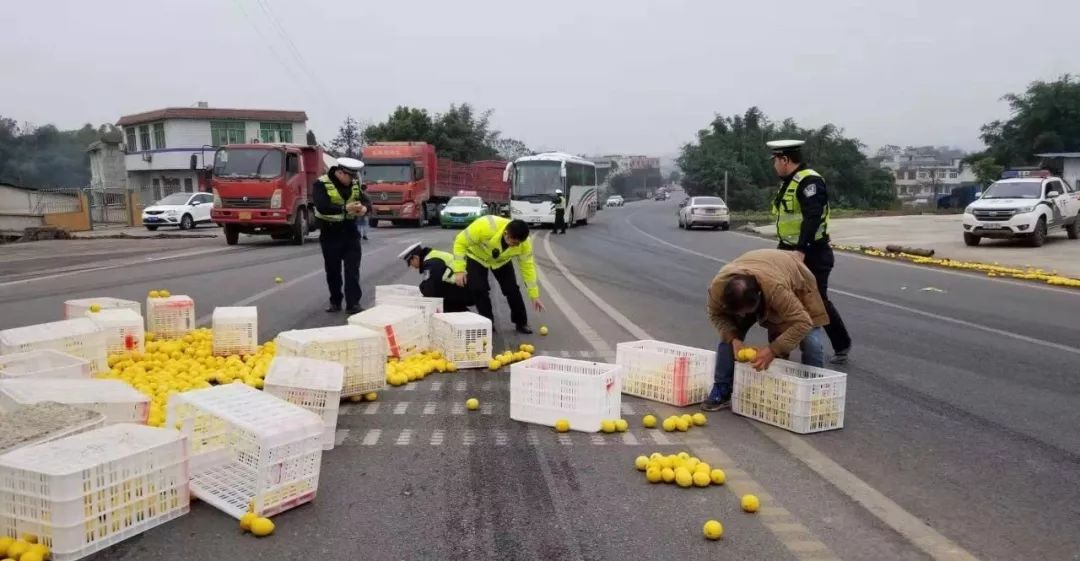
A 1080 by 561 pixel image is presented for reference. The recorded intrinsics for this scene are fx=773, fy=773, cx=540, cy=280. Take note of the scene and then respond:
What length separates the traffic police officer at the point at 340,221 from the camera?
9.29m

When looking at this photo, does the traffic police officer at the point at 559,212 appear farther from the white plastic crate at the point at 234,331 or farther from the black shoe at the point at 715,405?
the black shoe at the point at 715,405

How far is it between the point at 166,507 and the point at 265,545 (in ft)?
1.88

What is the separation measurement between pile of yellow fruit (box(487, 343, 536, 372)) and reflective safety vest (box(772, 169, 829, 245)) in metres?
2.50

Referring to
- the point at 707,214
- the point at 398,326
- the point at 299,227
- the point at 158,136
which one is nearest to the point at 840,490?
the point at 398,326

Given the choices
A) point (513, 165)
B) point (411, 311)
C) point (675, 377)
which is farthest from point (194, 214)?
point (675, 377)

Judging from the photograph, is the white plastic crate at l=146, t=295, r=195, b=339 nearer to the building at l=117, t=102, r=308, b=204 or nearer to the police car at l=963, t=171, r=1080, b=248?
the police car at l=963, t=171, r=1080, b=248

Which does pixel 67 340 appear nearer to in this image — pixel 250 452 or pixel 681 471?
pixel 250 452

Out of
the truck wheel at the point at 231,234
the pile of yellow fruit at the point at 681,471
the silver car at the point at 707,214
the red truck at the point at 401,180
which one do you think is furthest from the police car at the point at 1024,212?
the red truck at the point at 401,180

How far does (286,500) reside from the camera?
3.70 meters

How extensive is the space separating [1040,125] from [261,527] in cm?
6869

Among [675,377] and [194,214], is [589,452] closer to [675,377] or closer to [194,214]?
[675,377]

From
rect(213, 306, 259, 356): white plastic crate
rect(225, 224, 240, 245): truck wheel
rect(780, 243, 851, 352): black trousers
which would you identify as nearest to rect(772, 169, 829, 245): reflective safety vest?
rect(780, 243, 851, 352): black trousers

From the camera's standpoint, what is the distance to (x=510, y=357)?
6906 millimetres

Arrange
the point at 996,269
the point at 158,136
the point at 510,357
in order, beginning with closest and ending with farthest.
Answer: the point at 510,357
the point at 996,269
the point at 158,136
